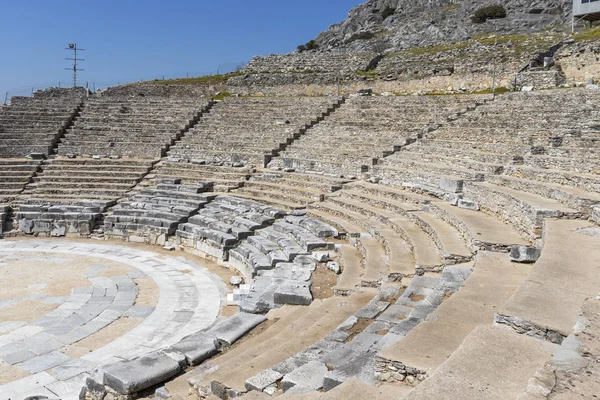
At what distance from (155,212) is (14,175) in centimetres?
714

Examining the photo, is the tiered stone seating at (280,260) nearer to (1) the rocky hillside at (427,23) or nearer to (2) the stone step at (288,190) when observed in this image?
(2) the stone step at (288,190)

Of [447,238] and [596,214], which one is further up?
[596,214]

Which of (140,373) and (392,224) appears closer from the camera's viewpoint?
(140,373)

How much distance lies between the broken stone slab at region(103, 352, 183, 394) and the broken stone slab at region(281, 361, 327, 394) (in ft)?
6.25

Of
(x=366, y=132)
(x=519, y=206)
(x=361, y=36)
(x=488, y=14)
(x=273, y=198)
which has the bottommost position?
(x=273, y=198)

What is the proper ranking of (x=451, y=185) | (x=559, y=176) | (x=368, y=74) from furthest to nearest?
1. (x=368, y=74)
2. (x=451, y=185)
3. (x=559, y=176)

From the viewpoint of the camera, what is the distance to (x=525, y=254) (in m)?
7.14

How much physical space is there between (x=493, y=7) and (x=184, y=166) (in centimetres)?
3263

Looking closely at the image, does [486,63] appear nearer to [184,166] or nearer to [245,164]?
[245,164]

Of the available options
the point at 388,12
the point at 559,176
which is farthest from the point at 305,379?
the point at 388,12

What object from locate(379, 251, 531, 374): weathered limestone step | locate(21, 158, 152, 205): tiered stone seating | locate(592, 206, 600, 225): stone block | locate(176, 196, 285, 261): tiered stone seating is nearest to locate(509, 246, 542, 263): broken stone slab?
locate(379, 251, 531, 374): weathered limestone step


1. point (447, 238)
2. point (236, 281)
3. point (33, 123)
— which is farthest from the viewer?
point (33, 123)

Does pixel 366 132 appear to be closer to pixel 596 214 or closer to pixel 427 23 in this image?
pixel 596 214

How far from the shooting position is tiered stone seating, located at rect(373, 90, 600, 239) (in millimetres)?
9422
